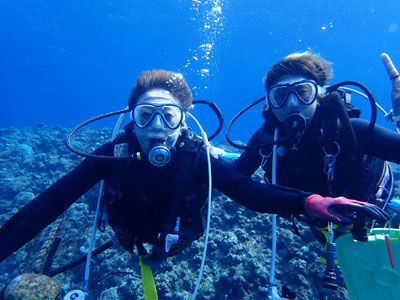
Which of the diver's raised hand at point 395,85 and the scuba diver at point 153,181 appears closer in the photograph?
the scuba diver at point 153,181

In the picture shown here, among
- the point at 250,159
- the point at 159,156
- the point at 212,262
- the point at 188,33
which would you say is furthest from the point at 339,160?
the point at 188,33

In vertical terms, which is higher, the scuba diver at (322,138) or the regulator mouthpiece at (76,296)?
the scuba diver at (322,138)

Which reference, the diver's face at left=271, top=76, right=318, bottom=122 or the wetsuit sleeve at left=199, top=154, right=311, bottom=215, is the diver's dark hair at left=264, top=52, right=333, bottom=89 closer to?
the diver's face at left=271, top=76, right=318, bottom=122

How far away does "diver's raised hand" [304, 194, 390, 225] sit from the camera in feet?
5.23

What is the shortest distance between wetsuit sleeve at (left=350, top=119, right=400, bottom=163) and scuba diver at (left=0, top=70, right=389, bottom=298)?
156 centimetres

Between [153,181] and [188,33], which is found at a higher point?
[188,33]

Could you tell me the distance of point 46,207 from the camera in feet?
8.01

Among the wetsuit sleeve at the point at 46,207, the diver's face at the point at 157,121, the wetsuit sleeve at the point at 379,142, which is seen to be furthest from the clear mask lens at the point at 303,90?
the wetsuit sleeve at the point at 46,207

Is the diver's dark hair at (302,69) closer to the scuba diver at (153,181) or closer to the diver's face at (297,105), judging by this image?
the diver's face at (297,105)

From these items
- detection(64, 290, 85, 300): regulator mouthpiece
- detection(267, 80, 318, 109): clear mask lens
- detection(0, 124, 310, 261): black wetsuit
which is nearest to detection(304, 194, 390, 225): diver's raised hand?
detection(0, 124, 310, 261): black wetsuit

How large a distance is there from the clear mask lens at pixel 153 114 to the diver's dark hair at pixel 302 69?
1.50 metres

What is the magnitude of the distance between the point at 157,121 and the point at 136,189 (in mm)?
816

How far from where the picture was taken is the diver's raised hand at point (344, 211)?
5.23ft

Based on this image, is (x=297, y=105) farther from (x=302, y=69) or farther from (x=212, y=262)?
(x=212, y=262)
